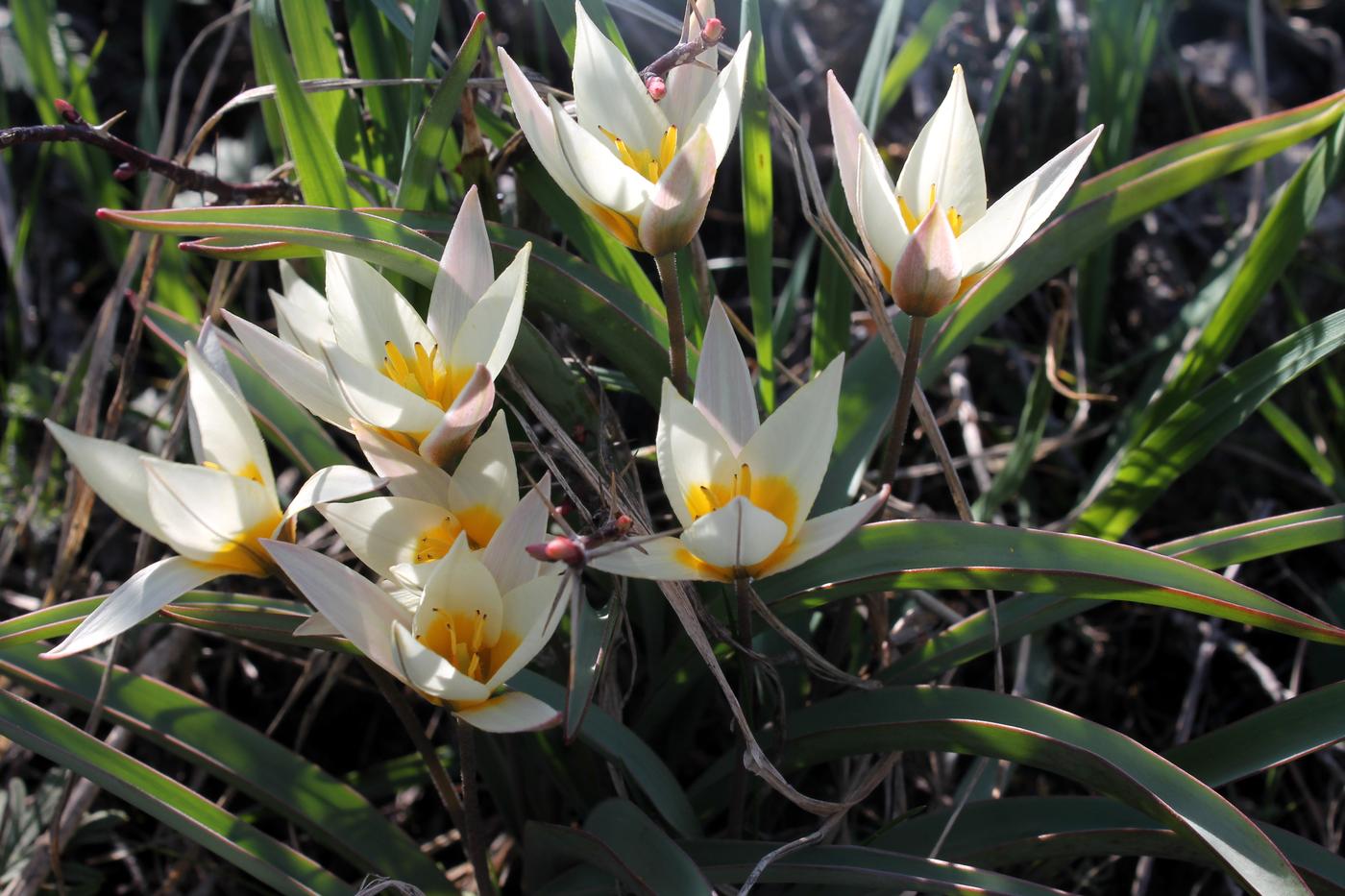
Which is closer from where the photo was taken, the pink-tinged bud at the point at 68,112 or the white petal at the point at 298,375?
the white petal at the point at 298,375

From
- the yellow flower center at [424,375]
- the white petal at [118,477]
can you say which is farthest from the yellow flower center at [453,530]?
the white petal at [118,477]

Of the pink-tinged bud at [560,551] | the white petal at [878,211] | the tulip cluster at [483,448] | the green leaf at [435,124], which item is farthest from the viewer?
the green leaf at [435,124]

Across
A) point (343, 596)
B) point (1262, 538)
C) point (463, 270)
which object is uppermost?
point (463, 270)

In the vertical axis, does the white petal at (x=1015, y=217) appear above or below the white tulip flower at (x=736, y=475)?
above

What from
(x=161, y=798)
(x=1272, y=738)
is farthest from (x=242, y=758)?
(x=1272, y=738)

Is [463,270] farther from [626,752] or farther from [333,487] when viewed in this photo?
[626,752]

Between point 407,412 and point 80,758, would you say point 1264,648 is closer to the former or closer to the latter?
point 407,412

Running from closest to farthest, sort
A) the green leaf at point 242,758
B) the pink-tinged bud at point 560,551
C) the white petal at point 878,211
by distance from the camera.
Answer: the pink-tinged bud at point 560,551 → the white petal at point 878,211 → the green leaf at point 242,758

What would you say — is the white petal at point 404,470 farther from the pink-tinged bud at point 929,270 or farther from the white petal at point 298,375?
the pink-tinged bud at point 929,270
